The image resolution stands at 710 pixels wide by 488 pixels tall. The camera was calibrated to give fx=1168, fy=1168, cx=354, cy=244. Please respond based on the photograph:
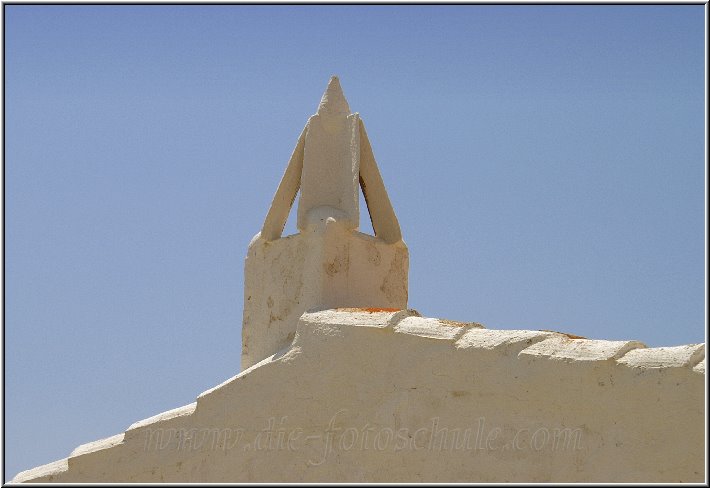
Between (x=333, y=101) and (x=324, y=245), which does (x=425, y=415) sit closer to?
(x=324, y=245)

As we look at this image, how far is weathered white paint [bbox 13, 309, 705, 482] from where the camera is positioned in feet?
36.3

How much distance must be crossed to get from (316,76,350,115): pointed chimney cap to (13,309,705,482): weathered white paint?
349 centimetres

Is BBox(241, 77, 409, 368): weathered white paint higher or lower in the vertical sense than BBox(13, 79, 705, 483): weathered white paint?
higher

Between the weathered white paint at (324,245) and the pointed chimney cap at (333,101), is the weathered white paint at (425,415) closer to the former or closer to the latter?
the weathered white paint at (324,245)

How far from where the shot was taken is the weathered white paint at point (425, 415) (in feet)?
36.3

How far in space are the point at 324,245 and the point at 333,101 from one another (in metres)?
2.36

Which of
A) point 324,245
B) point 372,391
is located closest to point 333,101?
point 324,245

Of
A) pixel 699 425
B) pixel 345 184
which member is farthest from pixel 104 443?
pixel 699 425

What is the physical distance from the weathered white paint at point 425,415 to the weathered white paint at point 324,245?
1187 mm

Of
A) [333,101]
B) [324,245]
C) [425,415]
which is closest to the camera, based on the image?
[425,415]

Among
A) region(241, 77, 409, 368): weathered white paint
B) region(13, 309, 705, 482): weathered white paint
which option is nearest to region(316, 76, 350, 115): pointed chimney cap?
region(241, 77, 409, 368): weathered white paint

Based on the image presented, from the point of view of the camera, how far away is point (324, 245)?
15469 millimetres

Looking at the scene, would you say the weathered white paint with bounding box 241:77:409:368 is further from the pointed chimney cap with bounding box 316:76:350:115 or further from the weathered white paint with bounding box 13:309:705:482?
the weathered white paint with bounding box 13:309:705:482

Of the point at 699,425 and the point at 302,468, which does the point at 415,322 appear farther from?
the point at 699,425
